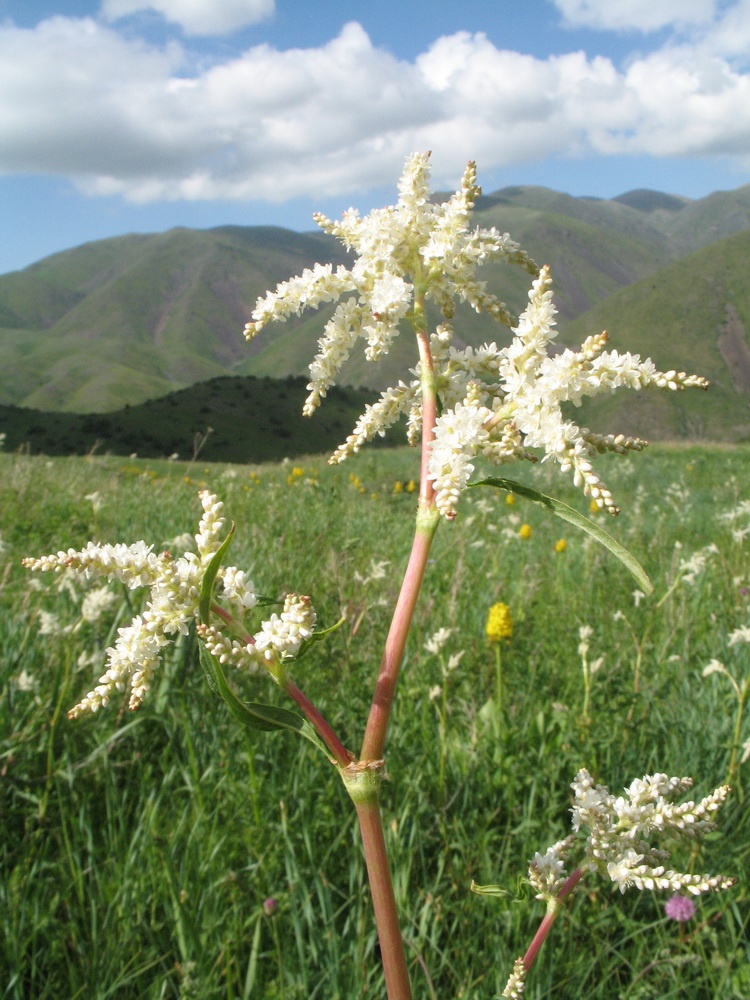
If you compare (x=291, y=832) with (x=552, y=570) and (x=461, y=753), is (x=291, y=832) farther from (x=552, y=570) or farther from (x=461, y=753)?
(x=552, y=570)

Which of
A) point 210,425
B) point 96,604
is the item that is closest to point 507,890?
point 96,604

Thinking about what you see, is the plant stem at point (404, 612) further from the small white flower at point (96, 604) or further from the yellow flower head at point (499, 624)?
the small white flower at point (96, 604)

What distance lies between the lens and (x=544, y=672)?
4039 mm

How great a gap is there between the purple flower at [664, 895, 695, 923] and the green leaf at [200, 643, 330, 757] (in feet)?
6.73

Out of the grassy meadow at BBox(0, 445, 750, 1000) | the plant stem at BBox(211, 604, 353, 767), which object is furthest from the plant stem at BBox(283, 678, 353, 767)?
the grassy meadow at BBox(0, 445, 750, 1000)

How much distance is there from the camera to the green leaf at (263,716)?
102 cm

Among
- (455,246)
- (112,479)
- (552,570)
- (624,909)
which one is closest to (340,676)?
(624,909)

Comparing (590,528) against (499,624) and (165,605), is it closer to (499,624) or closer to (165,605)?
(165,605)

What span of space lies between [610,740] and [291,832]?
1.40 m

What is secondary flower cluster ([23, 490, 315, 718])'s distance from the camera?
1021 mm

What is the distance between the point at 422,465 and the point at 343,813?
2.18 meters

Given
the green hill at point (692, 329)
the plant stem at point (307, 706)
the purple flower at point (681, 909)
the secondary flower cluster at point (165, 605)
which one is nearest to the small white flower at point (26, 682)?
the secondary flower cluster at point (165, 605)

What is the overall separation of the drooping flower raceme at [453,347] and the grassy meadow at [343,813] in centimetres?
178

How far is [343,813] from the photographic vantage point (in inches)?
113
